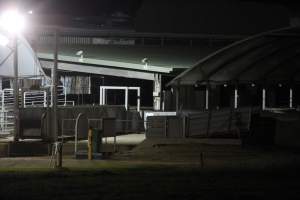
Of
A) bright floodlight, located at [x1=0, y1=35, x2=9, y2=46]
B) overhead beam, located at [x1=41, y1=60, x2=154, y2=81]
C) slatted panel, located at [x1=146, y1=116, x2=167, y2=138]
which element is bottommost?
slatted panel, located at [x1=146, y1=116, x2=167, y2=138]

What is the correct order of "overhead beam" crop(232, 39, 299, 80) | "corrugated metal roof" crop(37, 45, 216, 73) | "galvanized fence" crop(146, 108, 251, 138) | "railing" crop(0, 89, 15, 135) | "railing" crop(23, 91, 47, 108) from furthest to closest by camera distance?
"corrugated metal roof" crop(37, 45, 216, 73)
"railing" crop(23, 91, 47, 108)
"overhead beam" crop(232, 39, 299, 80)
"railing" crop(0, 89, 15, 135)
"galvanized fence" crop(146, 108, 251, 138)

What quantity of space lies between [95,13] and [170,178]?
47.6 metres

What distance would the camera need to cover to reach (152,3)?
4919 cm

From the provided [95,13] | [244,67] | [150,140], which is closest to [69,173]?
[150,140]

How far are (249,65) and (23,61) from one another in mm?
10046

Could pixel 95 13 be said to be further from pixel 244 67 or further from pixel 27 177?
pixel 27 177

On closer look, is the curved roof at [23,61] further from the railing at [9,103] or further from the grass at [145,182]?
the grass at [145,182]

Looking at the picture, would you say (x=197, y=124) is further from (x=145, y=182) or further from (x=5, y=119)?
(x=145, y=182)

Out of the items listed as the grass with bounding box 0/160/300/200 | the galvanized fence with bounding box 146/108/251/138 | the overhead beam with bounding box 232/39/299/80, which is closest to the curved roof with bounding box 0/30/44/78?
the galvanized fence with bounding box 146/108/251/138

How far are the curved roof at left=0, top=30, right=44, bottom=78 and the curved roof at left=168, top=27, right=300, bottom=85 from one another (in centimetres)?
614

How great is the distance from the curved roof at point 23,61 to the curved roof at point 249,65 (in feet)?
20.2

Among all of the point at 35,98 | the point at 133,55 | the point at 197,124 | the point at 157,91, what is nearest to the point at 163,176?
the point at 197,124

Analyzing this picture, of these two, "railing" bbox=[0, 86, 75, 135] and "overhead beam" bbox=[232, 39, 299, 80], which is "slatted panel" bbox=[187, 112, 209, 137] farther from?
"railing" bbox=[0, 86, 75, 135]

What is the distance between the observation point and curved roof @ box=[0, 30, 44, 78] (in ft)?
84.2
